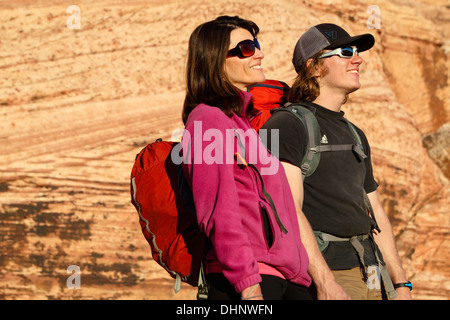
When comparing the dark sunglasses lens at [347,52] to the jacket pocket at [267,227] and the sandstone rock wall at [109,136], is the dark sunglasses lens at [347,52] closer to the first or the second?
the jacket pocket at [267,227]

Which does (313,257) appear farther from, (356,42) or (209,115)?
(356,42)

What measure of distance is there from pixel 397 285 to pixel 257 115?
1407mm

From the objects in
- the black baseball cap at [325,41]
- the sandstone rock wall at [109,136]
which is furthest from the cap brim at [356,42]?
the sandstone rock wall at [109,136]

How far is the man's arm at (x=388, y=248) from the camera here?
13.7 ft

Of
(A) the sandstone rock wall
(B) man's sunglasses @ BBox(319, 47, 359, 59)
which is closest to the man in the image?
(B) man's sunglasses @ BBox(319, 47, 359, 59)

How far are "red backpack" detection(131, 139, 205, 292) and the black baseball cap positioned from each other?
140 cm

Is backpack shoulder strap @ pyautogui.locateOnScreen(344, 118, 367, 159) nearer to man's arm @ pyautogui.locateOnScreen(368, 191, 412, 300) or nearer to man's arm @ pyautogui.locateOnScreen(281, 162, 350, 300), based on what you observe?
man's arm @ pyautogui.locateOnScreen(368, 191, 412, 300)

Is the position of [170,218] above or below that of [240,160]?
below

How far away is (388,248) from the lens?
168 inches

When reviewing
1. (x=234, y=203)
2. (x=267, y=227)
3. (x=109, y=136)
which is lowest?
(x=267, y=227)

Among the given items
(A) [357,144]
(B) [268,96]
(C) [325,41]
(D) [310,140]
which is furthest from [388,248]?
(C) [325,41]

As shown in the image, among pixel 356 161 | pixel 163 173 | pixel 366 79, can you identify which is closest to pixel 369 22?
pixel 366 79

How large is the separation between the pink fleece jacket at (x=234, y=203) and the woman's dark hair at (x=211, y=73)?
4.4 inches

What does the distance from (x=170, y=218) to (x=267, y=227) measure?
1.65 feet
